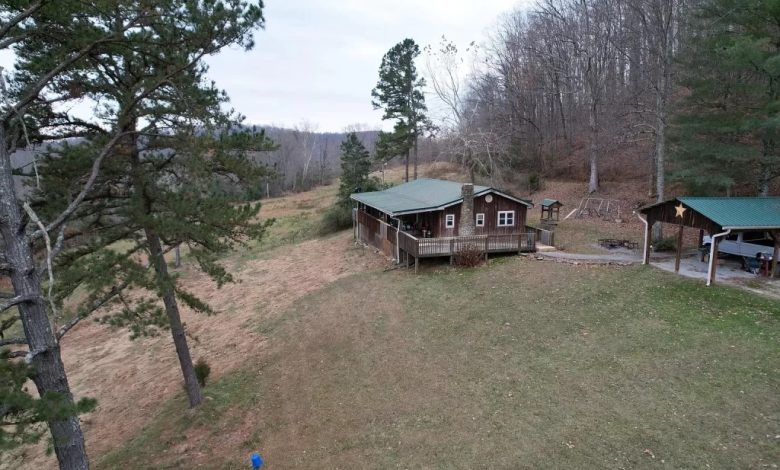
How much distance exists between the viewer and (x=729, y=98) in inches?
738

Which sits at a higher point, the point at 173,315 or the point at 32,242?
the point at 32,242

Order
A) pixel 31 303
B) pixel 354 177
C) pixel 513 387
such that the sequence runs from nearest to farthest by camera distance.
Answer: pixel 31 303, pixel 513 387, pixel 354 177

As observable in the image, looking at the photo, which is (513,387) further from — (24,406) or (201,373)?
(24,406)

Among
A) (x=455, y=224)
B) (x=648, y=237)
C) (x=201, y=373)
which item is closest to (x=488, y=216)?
(x=455, y=224)

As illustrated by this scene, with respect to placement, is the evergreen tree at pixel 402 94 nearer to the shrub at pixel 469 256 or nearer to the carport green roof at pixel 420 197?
the carport green roof at pixel 420 197

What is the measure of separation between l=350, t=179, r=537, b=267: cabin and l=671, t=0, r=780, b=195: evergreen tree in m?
7.54

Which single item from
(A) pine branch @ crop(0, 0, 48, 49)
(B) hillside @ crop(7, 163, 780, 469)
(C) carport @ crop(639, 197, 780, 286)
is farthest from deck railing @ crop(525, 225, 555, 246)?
(A) pine branch @ crop(0, 0, 48, 49)

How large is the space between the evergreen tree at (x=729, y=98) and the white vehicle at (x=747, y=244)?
2.24 metres

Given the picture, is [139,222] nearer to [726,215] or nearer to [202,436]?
[202,436]

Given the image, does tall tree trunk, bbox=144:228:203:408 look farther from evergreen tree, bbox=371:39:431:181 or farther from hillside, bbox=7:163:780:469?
evergreen tree, bbox=371:39:431:181

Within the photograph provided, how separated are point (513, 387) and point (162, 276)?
361 inches

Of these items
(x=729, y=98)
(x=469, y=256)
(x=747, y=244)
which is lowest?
(x=469, y=256)

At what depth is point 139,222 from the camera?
9.57m

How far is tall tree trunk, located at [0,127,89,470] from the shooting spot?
259 inches
